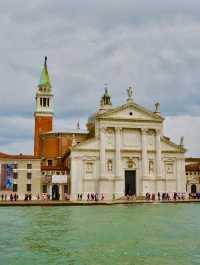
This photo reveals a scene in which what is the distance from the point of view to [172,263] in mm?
11789

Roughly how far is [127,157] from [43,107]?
2678 cm

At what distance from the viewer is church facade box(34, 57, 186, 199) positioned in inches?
2148

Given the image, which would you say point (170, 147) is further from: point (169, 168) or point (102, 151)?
point (102, 151)

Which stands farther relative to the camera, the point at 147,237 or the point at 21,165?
the point at 21,165

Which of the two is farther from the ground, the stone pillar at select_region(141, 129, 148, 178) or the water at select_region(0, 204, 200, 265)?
the stone pillar at select_region(141, 129, 148, 178)

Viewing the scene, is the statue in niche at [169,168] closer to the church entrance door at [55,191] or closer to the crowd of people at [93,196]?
the crowd of people at [93,196]

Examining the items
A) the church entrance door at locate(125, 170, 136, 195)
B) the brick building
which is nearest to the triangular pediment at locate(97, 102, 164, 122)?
the church entrance door at locate(125, 170, 136, 195)

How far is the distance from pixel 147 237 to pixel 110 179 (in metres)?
38.4

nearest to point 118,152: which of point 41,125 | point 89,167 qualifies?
point 89,167

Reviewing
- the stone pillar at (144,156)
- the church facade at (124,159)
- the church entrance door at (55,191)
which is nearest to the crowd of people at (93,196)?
the church facade at (124,159)

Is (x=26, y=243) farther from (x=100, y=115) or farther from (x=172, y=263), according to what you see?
(x=100, y=115)

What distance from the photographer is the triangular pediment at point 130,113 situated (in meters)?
55.4

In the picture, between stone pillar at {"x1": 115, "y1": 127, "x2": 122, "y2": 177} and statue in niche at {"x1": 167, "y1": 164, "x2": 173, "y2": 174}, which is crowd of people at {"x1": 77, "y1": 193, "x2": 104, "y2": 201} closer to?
stone pillar at {"x1": 115, "y1": 127, "x2": 122, "y2": 177}

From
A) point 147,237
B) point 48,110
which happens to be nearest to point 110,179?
point 48,110
